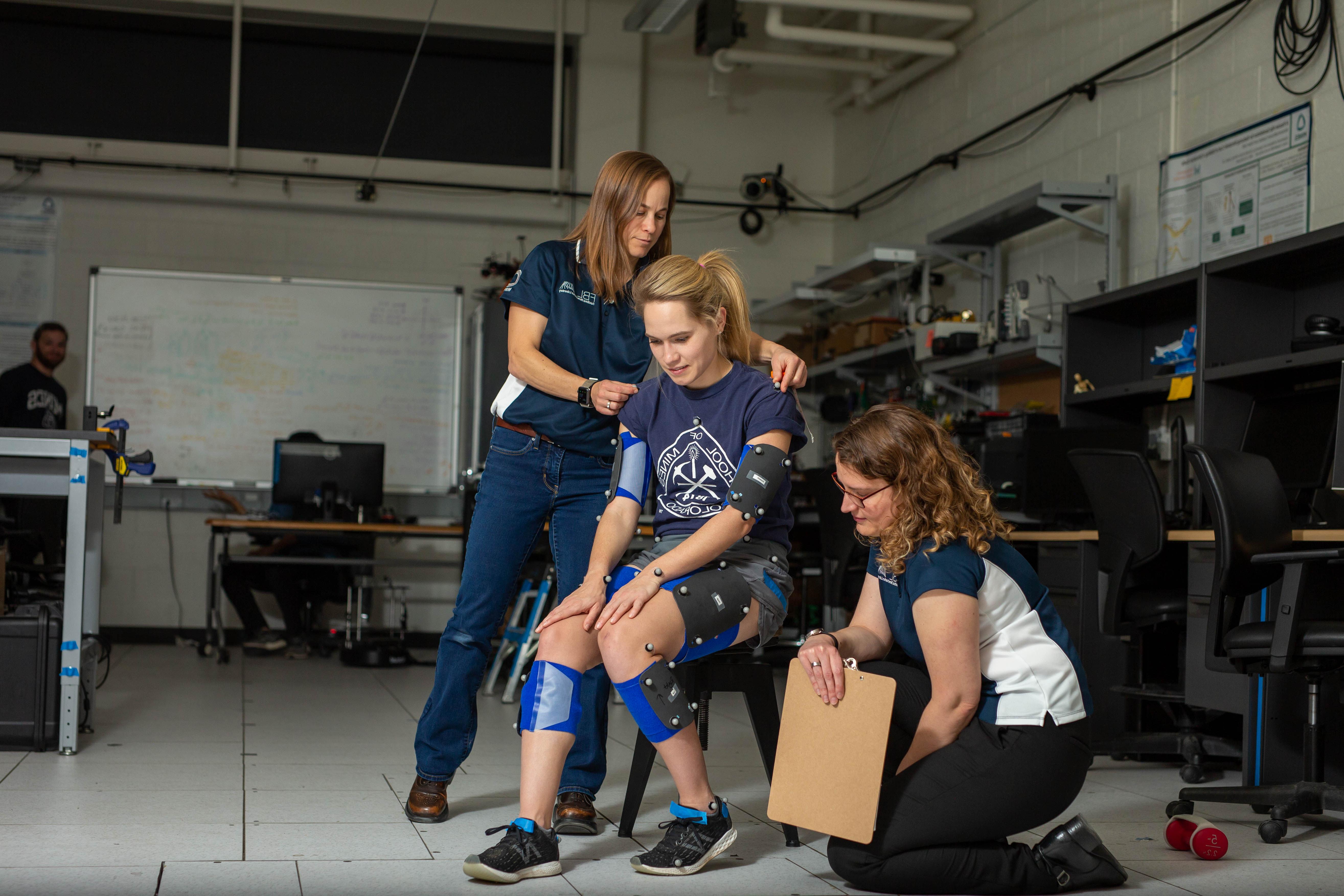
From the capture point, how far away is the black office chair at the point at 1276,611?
248cm

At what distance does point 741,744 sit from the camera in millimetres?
3480

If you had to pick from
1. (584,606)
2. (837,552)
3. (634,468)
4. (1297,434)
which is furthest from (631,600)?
(837,552)

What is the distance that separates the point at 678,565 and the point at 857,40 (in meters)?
5.00

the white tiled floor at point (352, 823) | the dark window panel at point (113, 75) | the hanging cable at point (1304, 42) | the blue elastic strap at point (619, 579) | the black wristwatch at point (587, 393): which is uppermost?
the dark window panel at point (113, 75)

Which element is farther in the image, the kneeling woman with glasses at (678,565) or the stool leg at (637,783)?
the stool leg at (637,783)

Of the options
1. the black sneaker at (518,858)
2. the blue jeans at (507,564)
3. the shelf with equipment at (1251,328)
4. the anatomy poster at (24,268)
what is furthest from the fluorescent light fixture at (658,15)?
the black sneaker at (518,858)

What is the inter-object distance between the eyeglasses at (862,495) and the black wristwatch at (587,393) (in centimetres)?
53

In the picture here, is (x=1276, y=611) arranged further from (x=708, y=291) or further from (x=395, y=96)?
(x=395, y=96)

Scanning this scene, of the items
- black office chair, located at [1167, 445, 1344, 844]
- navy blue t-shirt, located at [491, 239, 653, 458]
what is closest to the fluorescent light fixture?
navy blue t-shirt, located at [491, 239, 653, 458]

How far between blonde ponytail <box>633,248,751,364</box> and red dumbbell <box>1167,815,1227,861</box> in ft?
3.94

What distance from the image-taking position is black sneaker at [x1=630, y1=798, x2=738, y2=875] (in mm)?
1882

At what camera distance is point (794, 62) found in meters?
6.80

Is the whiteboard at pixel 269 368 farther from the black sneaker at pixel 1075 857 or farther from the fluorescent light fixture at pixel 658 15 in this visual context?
the black sneaker at pixel 1075 857

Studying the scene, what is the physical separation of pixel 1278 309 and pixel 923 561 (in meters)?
2.68
